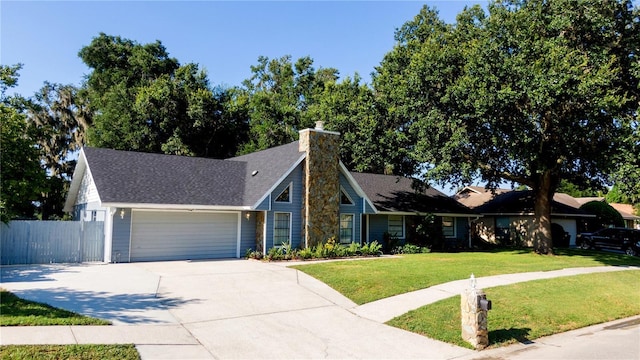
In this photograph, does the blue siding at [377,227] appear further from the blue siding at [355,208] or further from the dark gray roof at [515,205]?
the dark gray roof at [515,205]

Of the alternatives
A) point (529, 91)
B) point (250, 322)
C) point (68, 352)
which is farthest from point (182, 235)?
point (529, 91)

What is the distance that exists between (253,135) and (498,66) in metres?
24.2

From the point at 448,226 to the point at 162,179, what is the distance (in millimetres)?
18044

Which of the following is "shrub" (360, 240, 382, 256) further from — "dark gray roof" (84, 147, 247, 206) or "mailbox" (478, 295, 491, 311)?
"mailbox" (478, 295, 491, 311)

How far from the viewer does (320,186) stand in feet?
73.2

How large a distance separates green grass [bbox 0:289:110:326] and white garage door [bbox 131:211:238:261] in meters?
8.85

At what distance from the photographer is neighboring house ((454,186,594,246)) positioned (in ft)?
112

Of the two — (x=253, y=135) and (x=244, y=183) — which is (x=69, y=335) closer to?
(x=244, y=183)

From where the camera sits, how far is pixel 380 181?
101 feet

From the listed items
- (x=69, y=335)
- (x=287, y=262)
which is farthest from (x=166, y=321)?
(x=287, y=262)

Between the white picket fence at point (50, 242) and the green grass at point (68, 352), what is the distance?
12028 millimetres

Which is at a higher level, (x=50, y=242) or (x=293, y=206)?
(x=293, y=206)

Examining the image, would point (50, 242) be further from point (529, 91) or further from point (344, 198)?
point (529, 91)

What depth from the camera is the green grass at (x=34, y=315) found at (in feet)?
27.7
